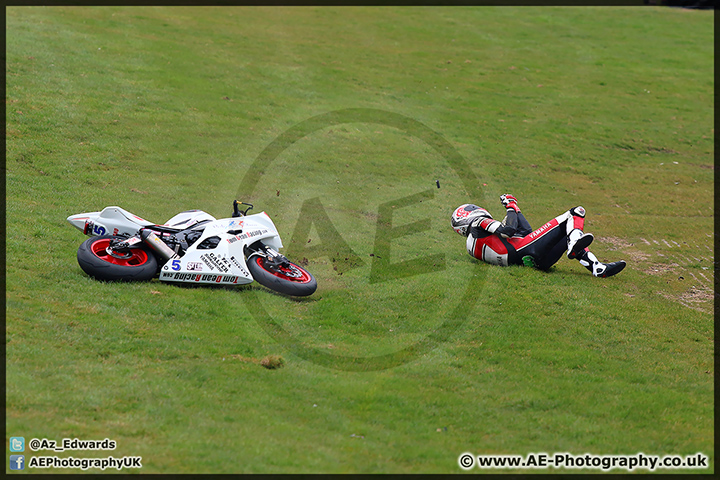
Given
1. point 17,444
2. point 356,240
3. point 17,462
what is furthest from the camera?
point 356,240

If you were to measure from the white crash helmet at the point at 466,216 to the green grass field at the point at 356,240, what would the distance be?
3.21 feet

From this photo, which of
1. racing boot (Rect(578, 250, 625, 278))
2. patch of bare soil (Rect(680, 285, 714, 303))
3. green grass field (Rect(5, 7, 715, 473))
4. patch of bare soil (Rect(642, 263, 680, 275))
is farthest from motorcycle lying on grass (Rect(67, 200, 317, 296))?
patch of bare soil (Rect(642, 263, 680, 275))

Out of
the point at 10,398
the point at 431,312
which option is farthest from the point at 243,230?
the point at 10,398

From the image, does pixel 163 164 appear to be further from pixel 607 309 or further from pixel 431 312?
pixel 607 309

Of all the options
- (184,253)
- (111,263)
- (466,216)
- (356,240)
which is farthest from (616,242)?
(111,263)

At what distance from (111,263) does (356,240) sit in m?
7.65

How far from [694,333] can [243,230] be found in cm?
998

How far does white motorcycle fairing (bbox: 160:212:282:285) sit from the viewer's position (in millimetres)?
13094

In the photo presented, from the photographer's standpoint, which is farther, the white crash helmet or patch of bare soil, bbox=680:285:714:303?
the white crash helmet

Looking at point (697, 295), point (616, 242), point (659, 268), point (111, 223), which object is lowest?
point (697, 295)

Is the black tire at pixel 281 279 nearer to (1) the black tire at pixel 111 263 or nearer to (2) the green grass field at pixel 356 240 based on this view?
(2) the green grass field at pixel 356 240

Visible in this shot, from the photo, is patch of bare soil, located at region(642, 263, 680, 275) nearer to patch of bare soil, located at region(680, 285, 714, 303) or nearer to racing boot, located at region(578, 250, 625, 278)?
patch of bare soil, located at region(680, 285, 714, 303)

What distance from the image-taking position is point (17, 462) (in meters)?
7.66

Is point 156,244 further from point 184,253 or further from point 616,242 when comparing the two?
point 616,242
